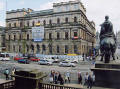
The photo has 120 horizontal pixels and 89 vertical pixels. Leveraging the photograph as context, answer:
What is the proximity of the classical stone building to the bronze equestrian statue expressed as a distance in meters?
38.1

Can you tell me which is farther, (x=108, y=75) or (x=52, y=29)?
(x=52, y=29)

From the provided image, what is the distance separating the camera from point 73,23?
169ft

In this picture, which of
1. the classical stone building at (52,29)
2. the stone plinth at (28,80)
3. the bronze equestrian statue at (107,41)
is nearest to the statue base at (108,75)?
the bronze equestrian statue at (107,41)

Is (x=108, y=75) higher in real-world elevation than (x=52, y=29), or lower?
lower

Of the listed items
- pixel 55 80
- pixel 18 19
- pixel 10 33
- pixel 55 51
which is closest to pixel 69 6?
pixel 55 51

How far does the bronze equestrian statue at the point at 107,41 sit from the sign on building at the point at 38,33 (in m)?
46.6

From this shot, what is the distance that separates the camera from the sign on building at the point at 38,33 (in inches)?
2263

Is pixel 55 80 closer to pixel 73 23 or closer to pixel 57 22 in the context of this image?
pixel 73 23

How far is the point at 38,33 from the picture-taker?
58.9 metres

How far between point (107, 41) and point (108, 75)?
2.75m

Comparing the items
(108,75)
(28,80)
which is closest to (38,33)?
(108,75)

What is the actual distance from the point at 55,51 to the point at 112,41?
143 ft

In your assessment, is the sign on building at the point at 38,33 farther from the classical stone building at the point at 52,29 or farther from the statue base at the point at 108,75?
the statue base at the point at 108,75

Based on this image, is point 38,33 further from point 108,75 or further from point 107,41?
point 108,75
